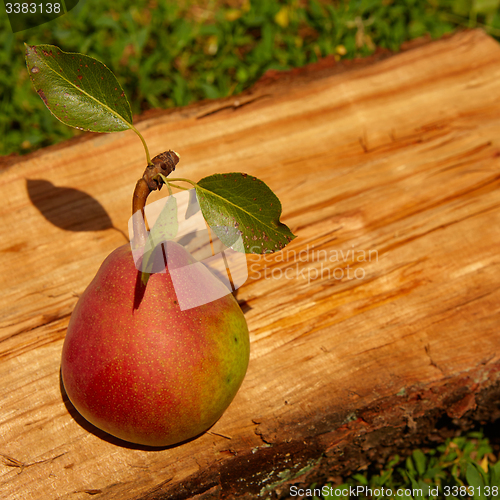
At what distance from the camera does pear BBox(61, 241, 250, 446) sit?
107 centimetres

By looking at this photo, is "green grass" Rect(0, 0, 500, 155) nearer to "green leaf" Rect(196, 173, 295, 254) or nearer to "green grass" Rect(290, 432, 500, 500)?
"green leaf" Rect(196, 173, 295, 254)

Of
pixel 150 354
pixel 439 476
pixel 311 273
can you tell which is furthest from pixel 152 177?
pixel 439 476

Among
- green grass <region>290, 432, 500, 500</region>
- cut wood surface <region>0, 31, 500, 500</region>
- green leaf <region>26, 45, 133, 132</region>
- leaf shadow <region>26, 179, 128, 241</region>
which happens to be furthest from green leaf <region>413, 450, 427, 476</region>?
green leaf <region>26, 45, 133, 132</region>

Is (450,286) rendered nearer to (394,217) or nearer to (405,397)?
(394,217)

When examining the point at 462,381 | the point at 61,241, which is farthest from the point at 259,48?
the point at 462,381

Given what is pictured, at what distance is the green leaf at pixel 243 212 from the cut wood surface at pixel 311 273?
498 millimetres

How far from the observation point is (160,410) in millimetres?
1080

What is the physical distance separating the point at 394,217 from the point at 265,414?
81 centimetres

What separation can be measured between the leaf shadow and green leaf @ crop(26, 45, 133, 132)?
0.62 metres

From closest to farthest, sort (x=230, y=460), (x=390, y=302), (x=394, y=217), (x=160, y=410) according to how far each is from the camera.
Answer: (x=160, y=410)
(x=230, y=460)
(x=390, y=302)
(x=394, y=217)

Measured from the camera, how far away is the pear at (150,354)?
107 cm

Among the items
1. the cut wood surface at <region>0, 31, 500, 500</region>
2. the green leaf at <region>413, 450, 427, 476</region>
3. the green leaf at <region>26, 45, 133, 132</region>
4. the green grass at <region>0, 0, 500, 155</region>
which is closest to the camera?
the green leaf at <region>26, 45, 133, 132</region>

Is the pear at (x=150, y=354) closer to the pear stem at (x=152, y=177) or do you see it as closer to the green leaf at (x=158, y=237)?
the green leaf at (x=158, y=237)

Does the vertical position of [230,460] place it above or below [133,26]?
below
